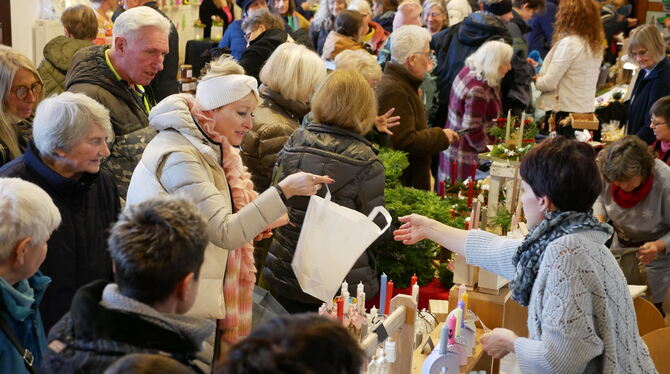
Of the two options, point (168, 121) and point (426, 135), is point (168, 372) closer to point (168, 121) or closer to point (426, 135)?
point (168, 121)

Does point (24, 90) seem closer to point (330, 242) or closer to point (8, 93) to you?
point (8, 93)

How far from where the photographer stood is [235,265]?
123 inches

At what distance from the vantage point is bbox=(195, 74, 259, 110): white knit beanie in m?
3.06

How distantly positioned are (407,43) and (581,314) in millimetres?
3389

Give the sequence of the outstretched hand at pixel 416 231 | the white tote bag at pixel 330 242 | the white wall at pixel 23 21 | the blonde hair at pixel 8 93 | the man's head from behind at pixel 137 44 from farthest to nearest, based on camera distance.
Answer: the white wall at pixel 23 21 → the man's head from behind at pixel 137 44 → the blonde hair at pixel 8 93 → the white tote bag at pixel 330 242 → the outstretched hand at pixel 416 231

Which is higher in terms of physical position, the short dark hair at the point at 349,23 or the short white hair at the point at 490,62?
the short dark hair at the point at 349,23

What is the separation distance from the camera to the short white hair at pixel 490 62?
6352 mm

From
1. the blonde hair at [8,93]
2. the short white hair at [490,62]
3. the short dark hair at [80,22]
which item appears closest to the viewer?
the blonde hair at [8,93]

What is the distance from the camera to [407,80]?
5.44 m

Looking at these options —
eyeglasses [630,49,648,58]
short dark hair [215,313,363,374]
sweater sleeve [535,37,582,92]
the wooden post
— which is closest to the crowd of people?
short dark hair [215,313,363,374]

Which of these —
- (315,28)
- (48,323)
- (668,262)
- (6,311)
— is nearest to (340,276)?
(48,323)

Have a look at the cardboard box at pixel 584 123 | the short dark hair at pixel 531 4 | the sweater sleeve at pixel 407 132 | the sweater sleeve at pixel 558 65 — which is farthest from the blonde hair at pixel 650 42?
the short dark hair at pixel 531 4

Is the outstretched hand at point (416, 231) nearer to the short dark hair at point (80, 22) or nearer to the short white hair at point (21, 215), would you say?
the short white hair at point (21, 215)

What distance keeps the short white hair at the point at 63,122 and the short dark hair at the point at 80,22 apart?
2.70 metres
